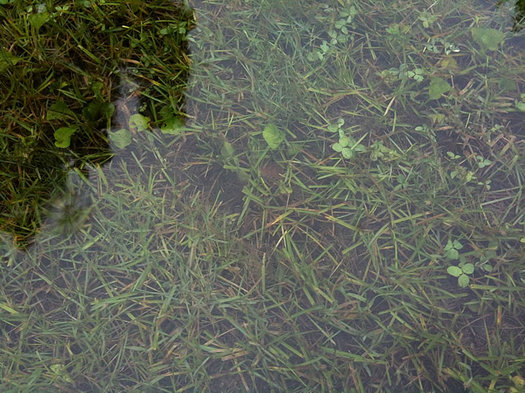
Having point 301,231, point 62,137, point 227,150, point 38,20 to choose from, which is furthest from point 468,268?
point 38,20

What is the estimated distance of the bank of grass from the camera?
6.06ft

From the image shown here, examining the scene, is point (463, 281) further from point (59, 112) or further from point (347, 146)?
point (59, 112)

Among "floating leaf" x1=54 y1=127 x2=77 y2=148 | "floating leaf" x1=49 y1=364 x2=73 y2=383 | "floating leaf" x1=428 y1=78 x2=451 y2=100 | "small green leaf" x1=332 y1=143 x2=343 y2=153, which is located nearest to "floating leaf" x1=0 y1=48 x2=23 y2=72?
"floating leaf" x1=54 y1=127 x2=77 y2=148

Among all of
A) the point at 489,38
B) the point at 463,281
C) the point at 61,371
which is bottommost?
the point at 61,371

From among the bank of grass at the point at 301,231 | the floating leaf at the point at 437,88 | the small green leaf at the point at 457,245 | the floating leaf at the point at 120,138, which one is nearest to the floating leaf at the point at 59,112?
the floating leaf at the point at 120,138

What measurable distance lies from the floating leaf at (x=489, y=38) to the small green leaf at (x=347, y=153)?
2.81ft

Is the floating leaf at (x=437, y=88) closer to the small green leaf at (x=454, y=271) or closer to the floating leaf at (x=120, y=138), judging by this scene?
the small green leaf at (x=454, y=271)

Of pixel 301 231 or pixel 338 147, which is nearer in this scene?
pixel 301 231

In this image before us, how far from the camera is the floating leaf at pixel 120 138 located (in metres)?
2.13

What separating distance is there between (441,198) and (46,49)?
6.23ft

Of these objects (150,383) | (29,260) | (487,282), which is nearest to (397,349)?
(487,282)

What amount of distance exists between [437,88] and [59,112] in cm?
170

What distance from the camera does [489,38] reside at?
7.50 ft

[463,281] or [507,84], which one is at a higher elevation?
[507,84]
